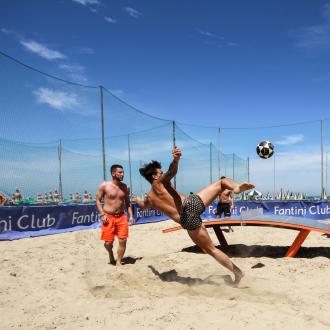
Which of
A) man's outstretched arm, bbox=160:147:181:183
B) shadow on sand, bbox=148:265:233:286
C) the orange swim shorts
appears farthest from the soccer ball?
man's outstretched arm, bbox=160:147:181:183

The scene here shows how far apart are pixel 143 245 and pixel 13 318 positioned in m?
4.49

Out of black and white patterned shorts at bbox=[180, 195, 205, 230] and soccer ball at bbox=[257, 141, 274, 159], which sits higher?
soccer ball at bbox=[257, 141, 274, 159]

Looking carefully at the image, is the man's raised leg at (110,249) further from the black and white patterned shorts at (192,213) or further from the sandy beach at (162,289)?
the black and white patterned shorts at (192,213)

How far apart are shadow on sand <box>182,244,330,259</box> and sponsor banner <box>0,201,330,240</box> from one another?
2.81ft

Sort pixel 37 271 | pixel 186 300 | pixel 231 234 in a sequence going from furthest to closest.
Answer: pixel 231 234 < pixel 37 271 < pixel 186 300

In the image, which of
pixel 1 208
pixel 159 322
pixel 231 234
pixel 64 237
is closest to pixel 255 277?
pixel 159 322

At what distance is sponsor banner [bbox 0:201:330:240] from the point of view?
876cm

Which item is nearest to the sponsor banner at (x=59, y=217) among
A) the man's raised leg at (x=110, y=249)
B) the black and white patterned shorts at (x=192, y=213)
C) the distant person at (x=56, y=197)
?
the distant person at (x=56, y=197)

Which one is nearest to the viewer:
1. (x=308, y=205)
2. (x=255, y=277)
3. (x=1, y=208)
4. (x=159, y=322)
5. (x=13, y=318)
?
(x=159, y=322)

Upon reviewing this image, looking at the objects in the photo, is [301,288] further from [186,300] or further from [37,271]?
[37,271]

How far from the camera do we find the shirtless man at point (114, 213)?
576cm

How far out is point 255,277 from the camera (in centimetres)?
480

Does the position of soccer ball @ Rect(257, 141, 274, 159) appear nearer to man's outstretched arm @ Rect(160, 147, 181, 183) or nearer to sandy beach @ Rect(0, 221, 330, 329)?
sandy beach @ Rect(0, 221, 330, 329)

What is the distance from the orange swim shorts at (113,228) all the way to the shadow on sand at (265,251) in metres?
1.62
